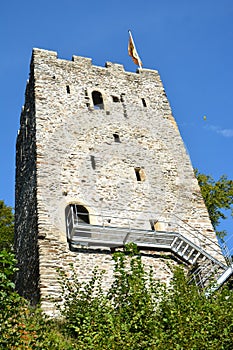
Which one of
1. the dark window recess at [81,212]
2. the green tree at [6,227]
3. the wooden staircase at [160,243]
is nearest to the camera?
the wooden staircase at [160,243]

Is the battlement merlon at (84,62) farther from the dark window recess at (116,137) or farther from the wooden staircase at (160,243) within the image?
the wooden staircase at (160,243)

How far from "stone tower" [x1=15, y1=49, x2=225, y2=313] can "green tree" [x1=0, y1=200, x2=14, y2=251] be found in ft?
13.6

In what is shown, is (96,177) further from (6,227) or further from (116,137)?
(6,227)

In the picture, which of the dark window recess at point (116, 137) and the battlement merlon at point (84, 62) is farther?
the battlement merlon at point (84, 62)

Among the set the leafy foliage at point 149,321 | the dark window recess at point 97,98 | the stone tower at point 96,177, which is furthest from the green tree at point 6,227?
the leafy foliage at point 149,321

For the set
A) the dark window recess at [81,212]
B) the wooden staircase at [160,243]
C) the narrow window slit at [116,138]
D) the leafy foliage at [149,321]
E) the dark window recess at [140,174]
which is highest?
the narrow window slit at [116,138]

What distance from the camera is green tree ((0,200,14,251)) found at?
2148 cm

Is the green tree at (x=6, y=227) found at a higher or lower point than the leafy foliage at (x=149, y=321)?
higher

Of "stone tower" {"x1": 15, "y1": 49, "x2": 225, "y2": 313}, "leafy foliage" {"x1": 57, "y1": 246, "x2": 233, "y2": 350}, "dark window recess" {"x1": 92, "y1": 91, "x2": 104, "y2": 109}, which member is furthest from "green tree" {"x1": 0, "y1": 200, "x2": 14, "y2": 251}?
"leafy foliage" {"x1": 57, "y1": 246, "x2": 233, "y2": 350}

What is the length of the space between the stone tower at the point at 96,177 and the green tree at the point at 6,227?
163 inches

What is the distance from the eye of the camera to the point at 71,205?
14.1m

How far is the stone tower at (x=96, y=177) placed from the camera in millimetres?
13352

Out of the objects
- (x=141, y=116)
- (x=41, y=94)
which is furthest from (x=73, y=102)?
(x=141, y=116)

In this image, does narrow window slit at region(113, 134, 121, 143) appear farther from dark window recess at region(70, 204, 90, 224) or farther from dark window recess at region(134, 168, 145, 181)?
dark window recess at region(70, 204, 90, 224)
